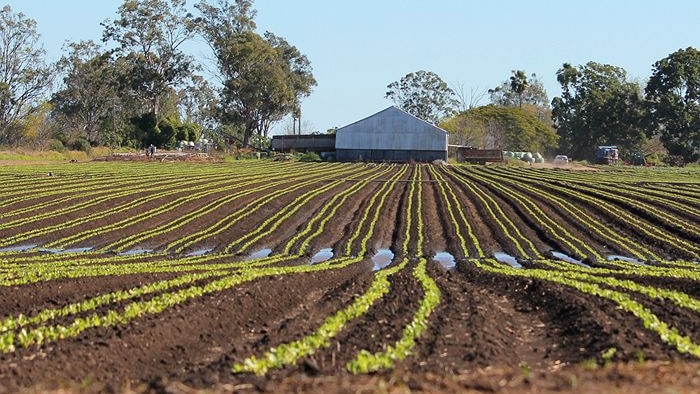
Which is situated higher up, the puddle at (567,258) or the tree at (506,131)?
the tree at (506,131)

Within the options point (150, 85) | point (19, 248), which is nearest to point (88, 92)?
point (150, 85)

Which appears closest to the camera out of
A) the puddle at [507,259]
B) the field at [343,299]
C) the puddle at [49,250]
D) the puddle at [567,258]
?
the field at [343,299]

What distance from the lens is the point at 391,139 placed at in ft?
320

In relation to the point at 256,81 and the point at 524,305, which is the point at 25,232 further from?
the point at 256,81

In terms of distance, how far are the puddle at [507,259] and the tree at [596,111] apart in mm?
98285

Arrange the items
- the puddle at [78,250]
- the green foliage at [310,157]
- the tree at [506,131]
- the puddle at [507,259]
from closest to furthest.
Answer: the puddle at [507,259] < the puddle at [78,250] < the green foliage at [310,157] < the tree at [506,131]

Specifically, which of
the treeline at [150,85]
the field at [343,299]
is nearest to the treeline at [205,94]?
the treeline at [150,85]

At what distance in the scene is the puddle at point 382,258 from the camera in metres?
22.6

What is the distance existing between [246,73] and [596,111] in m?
49.5

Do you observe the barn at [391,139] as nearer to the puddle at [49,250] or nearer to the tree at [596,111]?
the tree at [596,111]

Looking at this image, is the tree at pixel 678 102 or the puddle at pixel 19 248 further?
the tree at pixel 678 102

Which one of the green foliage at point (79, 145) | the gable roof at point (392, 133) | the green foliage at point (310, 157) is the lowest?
the green foliage at point (310, 157)

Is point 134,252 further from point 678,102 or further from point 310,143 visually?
point 678,102

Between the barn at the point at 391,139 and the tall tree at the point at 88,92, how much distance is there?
1255 inches
